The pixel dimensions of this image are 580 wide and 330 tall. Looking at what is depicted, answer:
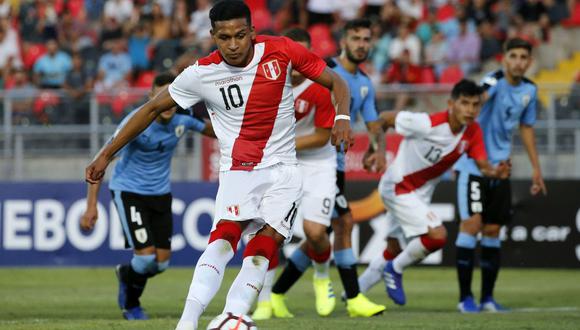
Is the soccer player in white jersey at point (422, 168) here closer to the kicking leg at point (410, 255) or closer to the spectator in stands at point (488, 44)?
the kicking leg at point (410, 255)

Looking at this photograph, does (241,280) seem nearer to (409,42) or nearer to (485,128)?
(485,128)

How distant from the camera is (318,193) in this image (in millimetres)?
11375

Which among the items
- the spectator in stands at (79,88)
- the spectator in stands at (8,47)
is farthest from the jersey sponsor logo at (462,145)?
the spectator in stands at (8,47)

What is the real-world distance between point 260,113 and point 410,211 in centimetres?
467

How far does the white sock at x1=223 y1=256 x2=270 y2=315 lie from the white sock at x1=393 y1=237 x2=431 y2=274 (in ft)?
15.3

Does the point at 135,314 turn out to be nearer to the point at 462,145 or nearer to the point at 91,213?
the point at 91,213

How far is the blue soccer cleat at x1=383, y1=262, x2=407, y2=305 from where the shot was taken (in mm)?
12773

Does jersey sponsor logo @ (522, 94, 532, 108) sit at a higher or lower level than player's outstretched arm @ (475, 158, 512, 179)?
higher

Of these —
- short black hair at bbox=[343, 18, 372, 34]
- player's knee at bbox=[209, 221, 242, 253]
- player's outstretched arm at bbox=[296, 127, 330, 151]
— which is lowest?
player's knee at bbox=[209, 221, 242, 253]

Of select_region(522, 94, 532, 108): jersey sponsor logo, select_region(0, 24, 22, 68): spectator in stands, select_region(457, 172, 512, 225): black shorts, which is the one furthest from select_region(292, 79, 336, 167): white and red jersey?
select_region(0, 24, 22, 68): spectator in stands

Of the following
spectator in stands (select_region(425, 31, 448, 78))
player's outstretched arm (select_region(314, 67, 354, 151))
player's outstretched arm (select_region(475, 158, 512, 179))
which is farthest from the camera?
spectator in stands (select_region(425, 31, 448, 78))

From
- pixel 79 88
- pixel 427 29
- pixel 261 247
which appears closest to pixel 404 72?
pixel 427 29

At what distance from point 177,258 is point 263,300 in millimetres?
6832

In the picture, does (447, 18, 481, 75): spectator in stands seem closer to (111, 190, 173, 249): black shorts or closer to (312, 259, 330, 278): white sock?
(312, 259, 330, 278): white sock
